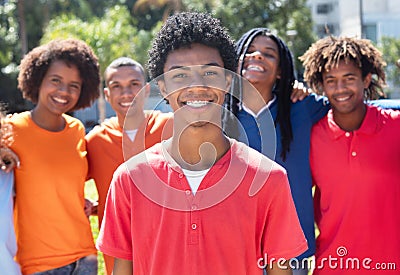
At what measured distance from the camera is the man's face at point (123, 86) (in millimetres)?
3598

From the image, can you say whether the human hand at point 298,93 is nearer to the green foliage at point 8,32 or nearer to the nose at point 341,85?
the nose at point 341,85

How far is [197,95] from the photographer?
213cm

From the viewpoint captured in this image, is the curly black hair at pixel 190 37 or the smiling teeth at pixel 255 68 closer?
the curly black hair at pixel 190 37

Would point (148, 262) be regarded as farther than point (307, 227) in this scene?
No

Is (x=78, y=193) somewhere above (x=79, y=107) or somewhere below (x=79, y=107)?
below

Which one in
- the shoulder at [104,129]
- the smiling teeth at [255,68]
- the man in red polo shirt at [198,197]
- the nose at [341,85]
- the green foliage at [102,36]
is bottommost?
the man in red polo shirt at [198,197]

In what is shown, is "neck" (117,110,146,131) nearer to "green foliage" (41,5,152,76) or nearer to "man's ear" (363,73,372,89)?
"man's ear" (363,73,372,89)

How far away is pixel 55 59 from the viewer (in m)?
3.52

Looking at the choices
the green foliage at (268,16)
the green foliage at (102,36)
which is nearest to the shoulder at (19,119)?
the green foliage at (102,36)

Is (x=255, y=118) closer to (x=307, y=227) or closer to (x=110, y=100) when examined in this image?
(x=307, y=227)

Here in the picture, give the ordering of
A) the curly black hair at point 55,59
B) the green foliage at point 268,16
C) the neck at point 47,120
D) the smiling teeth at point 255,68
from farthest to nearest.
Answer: the green foliage at point 268,16, the curly black hair at point 55,59, the neck at point 47,120, the smiling teeth at point 255,68

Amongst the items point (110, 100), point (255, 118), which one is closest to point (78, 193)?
point (110, 100)

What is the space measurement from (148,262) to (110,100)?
5.62ft

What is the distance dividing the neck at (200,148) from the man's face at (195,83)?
0.06 meters
